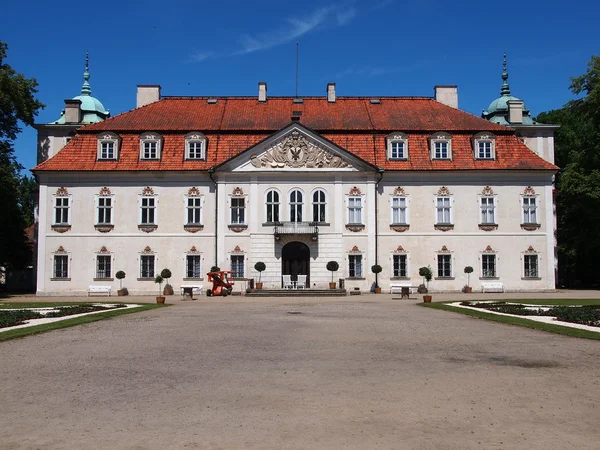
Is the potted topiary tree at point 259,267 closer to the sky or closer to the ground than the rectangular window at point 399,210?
closer to the ground

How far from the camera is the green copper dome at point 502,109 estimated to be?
52.4 metres

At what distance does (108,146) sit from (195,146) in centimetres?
575

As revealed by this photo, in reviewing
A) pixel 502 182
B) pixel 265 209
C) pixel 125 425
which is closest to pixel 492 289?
pixel 502 182

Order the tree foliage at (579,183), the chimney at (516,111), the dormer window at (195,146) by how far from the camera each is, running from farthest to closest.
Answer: the chimney at (516,111)
the dormer window at (195,146)
the tree foliage at (579,183)

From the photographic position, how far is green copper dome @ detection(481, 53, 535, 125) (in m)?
52.4

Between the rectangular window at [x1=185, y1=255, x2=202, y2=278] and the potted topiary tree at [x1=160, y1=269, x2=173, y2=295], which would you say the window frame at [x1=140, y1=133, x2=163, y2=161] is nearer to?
the rectangular window at [x1=185, y1=255, x2=202, y2=278]

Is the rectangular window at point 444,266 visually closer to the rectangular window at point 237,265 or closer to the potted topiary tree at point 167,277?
the rectangular window at point 237,265

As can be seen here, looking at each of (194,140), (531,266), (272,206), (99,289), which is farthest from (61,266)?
(531,266)

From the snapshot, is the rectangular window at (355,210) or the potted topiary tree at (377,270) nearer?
the potted topiary tree at (377,270)

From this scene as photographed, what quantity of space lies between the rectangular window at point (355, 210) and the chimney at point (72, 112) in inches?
922

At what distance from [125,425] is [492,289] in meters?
35.9

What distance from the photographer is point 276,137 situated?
4078 centimetres

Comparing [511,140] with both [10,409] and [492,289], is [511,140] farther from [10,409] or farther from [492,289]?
[10,409]

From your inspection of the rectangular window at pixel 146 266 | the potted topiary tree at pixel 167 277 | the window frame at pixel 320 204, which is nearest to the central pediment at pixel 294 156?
the window frame at pixel 320 204
